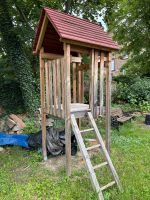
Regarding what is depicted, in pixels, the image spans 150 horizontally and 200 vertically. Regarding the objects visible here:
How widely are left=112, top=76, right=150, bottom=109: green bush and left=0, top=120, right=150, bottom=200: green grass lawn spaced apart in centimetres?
587

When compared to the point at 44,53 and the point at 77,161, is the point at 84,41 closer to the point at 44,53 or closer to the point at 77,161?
the point at 44,53

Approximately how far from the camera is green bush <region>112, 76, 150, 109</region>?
1179cm

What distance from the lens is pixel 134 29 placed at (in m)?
14.3

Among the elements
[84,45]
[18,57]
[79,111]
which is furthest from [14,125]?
[84,45]

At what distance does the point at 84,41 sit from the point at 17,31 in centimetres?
519

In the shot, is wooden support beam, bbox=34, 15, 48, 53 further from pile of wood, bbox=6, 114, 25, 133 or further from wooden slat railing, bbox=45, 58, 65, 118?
pile of wood, bbox=6, 114, 25, 133

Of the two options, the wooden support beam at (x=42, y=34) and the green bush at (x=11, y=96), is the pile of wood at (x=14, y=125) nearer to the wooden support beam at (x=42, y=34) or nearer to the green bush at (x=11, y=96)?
the green bush at (x=11, y=96)

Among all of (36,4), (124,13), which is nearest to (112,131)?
(36,4)

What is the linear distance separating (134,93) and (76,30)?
8417mm

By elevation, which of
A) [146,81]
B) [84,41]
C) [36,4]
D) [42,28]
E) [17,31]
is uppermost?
[36,4]

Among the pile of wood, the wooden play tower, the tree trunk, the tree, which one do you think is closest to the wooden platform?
the wooden play tower

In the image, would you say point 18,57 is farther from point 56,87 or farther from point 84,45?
point 84,45

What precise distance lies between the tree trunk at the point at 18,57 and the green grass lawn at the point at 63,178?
284 centimetres

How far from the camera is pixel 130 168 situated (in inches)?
185
